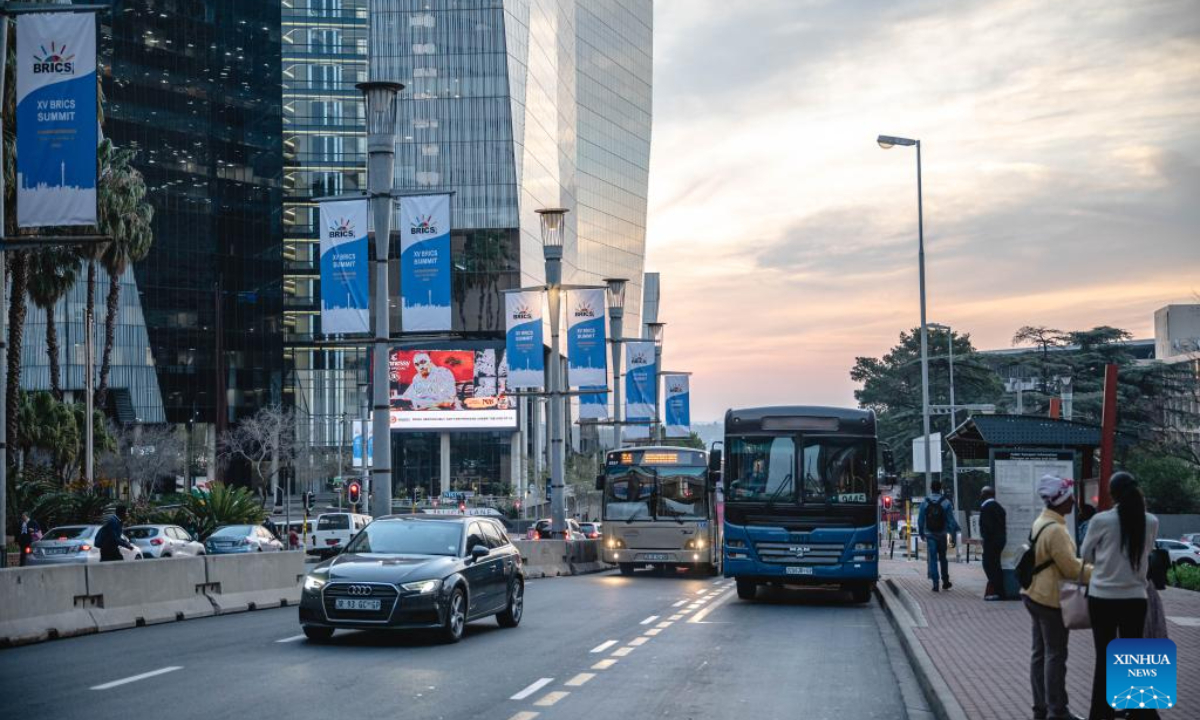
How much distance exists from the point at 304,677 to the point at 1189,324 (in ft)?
456

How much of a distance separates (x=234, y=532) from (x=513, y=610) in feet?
71.9

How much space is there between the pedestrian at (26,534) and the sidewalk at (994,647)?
79.4 ft

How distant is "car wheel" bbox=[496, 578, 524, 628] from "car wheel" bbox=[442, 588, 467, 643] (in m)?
1.91

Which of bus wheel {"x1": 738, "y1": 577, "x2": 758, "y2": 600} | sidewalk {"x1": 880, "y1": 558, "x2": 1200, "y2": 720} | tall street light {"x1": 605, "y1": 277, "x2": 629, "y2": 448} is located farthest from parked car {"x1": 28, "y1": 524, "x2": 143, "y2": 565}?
tall street light {"x1": 605, "y1": 277, "x2": 629, "y2": 448}

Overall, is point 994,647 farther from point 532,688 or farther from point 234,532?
point 234,532

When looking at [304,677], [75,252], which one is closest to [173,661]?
[304,677]

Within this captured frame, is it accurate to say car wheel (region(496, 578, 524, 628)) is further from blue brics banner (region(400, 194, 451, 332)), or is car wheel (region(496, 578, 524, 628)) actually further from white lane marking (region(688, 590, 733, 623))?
blue brics banner (region(400, 194, 451, 332))

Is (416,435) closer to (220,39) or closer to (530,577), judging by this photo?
(220,39)

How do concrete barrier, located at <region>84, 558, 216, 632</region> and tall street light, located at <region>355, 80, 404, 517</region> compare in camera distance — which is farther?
tall street light, located at <region>355, 80, 404, 517</region>

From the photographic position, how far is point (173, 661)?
15.2 meters

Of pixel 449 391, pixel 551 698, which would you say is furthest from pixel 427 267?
pixel 449 391

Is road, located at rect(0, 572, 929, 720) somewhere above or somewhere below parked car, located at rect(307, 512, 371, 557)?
above

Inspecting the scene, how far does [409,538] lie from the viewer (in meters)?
18.1

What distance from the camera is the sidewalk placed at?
11.6 m
